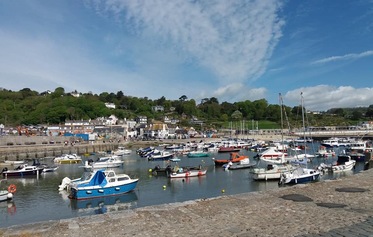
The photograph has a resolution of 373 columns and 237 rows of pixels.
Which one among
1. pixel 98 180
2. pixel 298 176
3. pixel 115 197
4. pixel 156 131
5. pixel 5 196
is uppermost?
pixel 156 131

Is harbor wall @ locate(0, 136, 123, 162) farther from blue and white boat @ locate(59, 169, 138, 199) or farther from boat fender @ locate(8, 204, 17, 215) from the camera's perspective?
blue and white boat @ locate(59, 169, 138, 199)

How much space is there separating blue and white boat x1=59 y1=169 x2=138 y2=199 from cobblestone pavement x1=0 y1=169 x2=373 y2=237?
46.8 ft

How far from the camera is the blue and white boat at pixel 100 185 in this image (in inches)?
1011

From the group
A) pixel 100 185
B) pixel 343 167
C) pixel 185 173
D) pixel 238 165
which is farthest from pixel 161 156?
pixel 100 185

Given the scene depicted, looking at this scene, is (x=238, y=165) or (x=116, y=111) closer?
(x=238, y=165)

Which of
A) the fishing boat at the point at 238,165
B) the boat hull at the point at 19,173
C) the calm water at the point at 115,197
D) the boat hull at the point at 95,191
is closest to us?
the calm water at the point at 115,197

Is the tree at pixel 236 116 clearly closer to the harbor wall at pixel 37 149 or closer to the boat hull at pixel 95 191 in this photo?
the harbor wall at pixel 37 149

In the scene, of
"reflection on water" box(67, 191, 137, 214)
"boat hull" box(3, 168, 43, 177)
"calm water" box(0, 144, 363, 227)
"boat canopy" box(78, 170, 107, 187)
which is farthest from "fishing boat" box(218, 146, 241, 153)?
"boat canopy" box(78, 170, 107, 187)

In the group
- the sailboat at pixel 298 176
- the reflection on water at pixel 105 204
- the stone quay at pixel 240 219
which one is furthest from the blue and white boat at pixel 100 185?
the stone quay at pixel 240 219

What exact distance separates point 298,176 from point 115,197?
1520cm

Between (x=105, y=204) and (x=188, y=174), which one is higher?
(x=188, y=174)

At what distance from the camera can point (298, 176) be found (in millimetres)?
28625

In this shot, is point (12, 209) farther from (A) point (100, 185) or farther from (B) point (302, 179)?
(B) point (302, 179)

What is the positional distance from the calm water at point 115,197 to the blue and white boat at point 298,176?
113 centimetres
